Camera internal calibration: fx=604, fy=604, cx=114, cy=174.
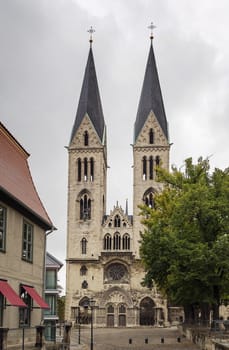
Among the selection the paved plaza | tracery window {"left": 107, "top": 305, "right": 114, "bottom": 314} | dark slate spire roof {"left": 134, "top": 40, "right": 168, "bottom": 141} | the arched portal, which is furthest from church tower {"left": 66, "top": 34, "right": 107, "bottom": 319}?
the paved plaza

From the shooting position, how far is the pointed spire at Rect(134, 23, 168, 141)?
89.1m

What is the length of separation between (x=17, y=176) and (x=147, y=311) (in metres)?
58.8

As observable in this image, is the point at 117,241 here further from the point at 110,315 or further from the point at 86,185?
the point at 110,315

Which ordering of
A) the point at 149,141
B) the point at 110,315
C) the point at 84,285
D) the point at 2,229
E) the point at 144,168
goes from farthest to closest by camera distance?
the point at 149,141 → the point at 144,168 → the point at 84,285 → the point at 110,315 → the point at 2,229

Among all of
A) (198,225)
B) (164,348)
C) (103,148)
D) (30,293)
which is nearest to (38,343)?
(30,293)

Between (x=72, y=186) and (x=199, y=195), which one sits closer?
(x=199, y=195)

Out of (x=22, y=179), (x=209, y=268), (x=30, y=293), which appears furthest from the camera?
(x=209, y=268)

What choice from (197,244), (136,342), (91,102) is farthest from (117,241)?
(197,244)

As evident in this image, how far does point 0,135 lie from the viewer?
2369 centimetres

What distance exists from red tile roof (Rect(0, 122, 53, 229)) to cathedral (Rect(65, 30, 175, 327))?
51.7 metres

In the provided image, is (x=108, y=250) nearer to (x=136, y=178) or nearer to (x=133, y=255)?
(x=133, y=255)

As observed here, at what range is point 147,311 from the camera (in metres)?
80.4

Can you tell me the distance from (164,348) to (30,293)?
38.0 feet

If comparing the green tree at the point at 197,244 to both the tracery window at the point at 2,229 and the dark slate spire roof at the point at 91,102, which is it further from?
the dark slate spire roof at the point at 91,102
